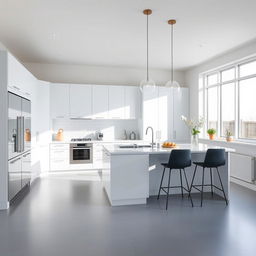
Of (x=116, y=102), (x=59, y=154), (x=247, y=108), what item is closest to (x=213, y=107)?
(x=247, y=108)

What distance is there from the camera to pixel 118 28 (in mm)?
4223

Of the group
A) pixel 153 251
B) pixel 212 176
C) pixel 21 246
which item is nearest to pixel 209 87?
pixel 212 176

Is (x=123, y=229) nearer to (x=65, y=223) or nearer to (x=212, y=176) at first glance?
(x=65, y=223)

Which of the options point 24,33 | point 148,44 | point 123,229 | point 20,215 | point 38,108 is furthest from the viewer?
point 38,108

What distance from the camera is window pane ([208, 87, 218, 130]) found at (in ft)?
21.5

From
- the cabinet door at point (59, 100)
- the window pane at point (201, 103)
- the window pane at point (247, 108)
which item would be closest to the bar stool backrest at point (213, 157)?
the window pane at point (247, 108)

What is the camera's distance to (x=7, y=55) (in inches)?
141

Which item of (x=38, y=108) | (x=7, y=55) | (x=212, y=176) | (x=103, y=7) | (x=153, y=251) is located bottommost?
(x=153, y=251)

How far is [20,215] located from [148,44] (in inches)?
157

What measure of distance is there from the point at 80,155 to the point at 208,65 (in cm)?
422

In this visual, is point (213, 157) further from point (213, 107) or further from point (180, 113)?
point (180, 113)

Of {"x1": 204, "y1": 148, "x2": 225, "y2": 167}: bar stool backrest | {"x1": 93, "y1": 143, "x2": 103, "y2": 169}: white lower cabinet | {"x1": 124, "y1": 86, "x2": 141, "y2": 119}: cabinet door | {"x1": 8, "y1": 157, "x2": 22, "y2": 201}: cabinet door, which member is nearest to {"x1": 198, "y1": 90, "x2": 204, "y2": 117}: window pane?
{"x1": 124, "y1": 86, "x2": 141, "y2": 119}: cabinet door

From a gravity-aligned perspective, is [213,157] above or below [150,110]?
below

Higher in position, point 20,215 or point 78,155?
point 78,155
